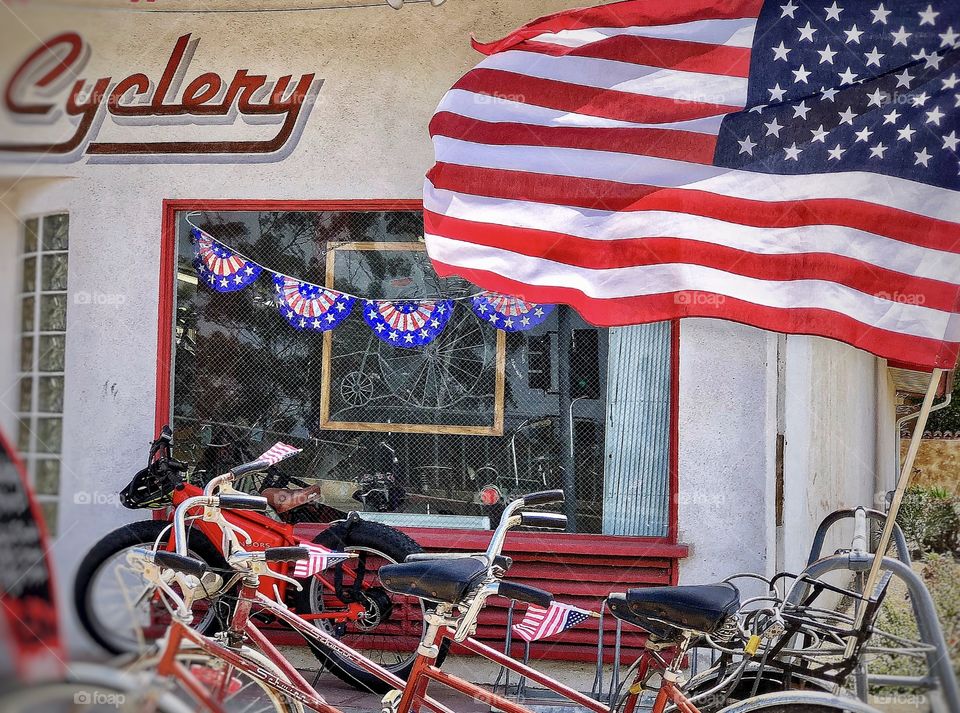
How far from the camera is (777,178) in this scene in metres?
4.18

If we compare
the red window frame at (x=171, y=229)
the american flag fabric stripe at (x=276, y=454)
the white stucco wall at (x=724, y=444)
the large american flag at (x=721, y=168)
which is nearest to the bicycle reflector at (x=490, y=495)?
the white stucco wall at (x=724, y=444)

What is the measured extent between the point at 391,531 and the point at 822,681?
2.57m

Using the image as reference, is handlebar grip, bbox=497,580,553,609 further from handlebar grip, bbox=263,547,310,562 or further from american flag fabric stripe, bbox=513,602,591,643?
american flag fabric stripe, bbox=513,602,591,643

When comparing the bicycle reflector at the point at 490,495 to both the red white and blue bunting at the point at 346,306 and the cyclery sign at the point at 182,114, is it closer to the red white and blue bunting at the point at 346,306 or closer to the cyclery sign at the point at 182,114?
the red white and blue bunting at the point at 346,306

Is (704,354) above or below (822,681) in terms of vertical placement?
above

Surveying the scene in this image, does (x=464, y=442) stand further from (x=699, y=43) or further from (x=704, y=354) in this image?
(x=699, y=43)

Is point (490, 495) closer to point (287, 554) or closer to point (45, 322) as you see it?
point (287, 554)

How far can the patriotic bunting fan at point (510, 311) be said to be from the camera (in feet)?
18.7

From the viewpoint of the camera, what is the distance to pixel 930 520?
5844 millimetres

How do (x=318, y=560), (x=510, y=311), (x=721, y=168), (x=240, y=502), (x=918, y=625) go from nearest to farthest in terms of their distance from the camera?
(x=240, y=502), (x=918, y=625), (x=318, y=560), (x=721, y=168), (x=510, y=311)

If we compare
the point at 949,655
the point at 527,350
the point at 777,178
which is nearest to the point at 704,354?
the point at 527,350

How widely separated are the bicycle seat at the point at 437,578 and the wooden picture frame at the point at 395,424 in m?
2.60

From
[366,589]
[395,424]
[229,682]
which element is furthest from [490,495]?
[229,682]

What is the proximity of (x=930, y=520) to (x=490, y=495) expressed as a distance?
2.84m
